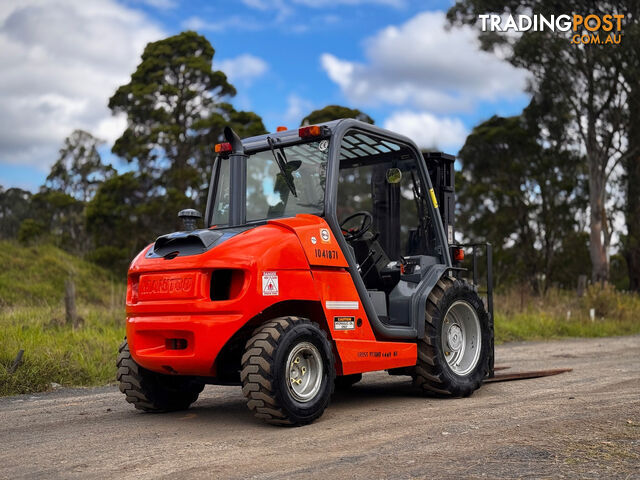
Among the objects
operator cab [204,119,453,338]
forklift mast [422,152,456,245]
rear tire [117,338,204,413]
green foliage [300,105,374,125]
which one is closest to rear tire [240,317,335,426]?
operator cab [204,119,453,338]

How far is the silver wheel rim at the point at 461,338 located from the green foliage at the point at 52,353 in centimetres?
415

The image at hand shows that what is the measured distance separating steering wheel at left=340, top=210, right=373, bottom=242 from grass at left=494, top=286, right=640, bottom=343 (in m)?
9.06

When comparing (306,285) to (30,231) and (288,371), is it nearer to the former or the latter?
(288,371)

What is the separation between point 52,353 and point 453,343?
4.80 m

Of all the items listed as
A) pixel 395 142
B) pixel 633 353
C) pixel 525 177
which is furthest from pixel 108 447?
pixel 525 177

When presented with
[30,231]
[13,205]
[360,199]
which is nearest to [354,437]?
[360,199]

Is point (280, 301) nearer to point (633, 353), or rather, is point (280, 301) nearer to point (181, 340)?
point (181, 340)

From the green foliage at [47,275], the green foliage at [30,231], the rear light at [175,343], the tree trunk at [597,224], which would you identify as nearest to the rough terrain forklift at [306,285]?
the rear light at [175,343]

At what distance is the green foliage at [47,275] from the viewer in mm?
26109

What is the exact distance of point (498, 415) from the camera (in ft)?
20.1

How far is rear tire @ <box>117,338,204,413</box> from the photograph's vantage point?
6.63 m

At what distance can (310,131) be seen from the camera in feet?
21.6

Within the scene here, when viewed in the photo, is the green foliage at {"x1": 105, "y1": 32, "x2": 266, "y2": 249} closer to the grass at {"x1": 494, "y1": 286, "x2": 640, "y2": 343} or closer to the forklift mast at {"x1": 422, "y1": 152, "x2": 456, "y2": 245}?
the grass at {"x1": 494, "y1": 286, "x2": 640, "y2": 343}

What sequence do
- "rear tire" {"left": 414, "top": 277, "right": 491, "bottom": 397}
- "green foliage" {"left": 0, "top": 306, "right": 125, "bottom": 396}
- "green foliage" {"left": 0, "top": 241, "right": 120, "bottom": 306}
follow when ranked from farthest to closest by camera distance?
"green foliage" {"left": 0, "top": 241, "right": 120, "bottom": 306} → "green foliage" {"left": 0, "top": 306, "right": 125, "bottom": 396} → "rear tire" {"left": 414, "top": 277, "right": 491, "bottom": 397}
